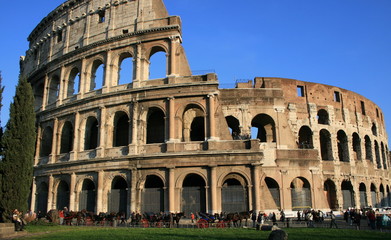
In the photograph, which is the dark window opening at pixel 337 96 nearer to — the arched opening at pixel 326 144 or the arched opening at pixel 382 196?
the arched opening at pixel 326 144

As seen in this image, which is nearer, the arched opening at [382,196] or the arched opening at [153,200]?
the arched opening at [153,200]

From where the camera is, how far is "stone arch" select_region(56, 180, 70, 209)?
23547 mm

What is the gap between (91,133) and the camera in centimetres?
2545

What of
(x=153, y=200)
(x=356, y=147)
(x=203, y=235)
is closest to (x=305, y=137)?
(x=356, y=147)

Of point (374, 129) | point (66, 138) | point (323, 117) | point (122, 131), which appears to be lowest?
point (66, 138)

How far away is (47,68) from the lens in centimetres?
2812

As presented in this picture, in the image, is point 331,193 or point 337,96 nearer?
point 331,193

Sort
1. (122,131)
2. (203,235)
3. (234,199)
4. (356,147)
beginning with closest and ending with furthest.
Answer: (203,235)
(234,199)
(122,131)
(356,147)

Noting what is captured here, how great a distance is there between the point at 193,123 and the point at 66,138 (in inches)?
387

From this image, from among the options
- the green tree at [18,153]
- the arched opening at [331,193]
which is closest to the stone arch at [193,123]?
the green tree at [18,153]

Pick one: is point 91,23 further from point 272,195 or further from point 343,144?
point 343,144

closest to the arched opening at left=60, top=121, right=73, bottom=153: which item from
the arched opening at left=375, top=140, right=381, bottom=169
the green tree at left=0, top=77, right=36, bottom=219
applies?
the green tree at left=0, top=77, right=36, bottom=219

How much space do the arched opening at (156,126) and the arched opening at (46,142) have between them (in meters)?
8.62

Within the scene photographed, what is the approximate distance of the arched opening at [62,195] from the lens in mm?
23561
